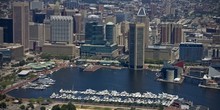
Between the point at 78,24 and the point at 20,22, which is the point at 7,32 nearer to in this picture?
the point at 20,22

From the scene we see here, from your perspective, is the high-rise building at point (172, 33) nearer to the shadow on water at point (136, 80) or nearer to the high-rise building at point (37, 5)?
the shadow on water at point (136, 80)

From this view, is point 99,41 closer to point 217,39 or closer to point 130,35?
point 130,35

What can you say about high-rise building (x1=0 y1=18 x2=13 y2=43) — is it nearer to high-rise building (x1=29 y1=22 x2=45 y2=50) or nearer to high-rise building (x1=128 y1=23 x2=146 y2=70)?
high-rise building (x1=29 y1=22 x2=45 y2=50)

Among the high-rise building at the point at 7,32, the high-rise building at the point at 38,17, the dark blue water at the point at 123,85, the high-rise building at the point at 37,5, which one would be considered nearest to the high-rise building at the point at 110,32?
the dark blue water at the point at 123,85

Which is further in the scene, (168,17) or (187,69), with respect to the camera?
(168,17)

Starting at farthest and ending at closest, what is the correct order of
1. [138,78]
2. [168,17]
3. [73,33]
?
1. [168,17]
2. [73,33]
3. [138,78]

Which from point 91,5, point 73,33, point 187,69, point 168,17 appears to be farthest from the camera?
point 91,5

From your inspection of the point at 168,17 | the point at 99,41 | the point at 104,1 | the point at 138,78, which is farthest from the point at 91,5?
the point at 138,78
